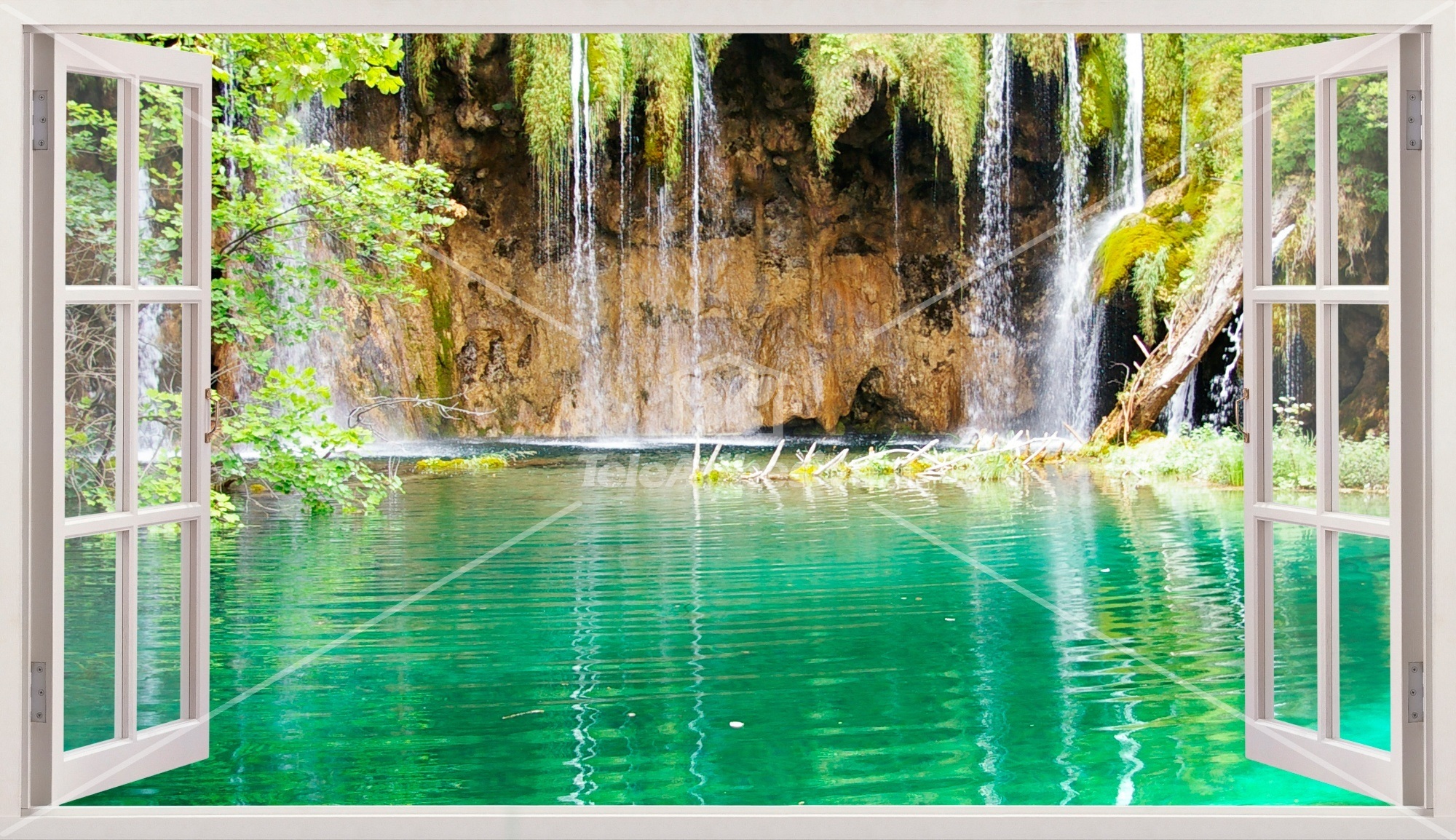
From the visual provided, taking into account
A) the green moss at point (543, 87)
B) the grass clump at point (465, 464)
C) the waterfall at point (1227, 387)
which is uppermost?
the green moss at point (543, 87)

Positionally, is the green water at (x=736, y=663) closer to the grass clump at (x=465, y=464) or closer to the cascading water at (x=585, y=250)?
the grass clump at (x=465, y=464)

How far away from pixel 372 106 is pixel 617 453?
3.87m

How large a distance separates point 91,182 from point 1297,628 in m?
2.25

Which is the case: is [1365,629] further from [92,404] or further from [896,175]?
[896,175]

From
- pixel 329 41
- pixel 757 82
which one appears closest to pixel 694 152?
pixel 757 82

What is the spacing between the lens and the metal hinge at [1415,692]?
6.04 ft

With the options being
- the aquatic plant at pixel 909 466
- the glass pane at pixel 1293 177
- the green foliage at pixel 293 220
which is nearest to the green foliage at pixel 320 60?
the green foliage at pixel 293 220

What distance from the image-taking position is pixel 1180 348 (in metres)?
9.07

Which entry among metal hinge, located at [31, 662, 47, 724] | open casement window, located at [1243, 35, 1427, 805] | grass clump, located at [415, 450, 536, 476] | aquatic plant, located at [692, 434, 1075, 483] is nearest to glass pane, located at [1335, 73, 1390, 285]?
open casement window, located at [1243, 35, 1427, 805]

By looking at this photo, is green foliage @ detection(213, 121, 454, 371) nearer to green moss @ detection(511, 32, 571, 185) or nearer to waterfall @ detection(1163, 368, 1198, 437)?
green moss @ detection(511, 32, 571, 185)

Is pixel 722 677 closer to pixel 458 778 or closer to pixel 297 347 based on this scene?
pixel 458 778

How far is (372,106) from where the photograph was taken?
417 inches

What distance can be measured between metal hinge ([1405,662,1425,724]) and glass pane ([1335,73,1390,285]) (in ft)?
2.04

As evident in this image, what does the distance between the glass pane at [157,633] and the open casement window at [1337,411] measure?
1.98 meters
